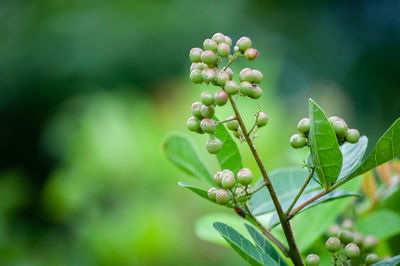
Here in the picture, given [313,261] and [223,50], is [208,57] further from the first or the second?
[313,261]

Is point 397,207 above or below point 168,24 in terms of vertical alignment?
below

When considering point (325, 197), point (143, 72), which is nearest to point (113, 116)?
point (143, 72)

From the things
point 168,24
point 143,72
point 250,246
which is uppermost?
point 168,24

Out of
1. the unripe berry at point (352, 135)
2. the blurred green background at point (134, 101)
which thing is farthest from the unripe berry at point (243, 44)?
the blurred green background at point (134, 101)

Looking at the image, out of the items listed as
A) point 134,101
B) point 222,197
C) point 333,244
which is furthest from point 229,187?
point 134,101

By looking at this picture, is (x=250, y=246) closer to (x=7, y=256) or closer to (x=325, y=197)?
(x=325, y=197)

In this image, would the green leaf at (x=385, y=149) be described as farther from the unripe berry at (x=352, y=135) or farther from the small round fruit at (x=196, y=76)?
the small round fruit at (x=196, y=76)

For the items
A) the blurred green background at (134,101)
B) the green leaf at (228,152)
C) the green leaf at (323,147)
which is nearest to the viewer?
the green leaf at (323,147)
